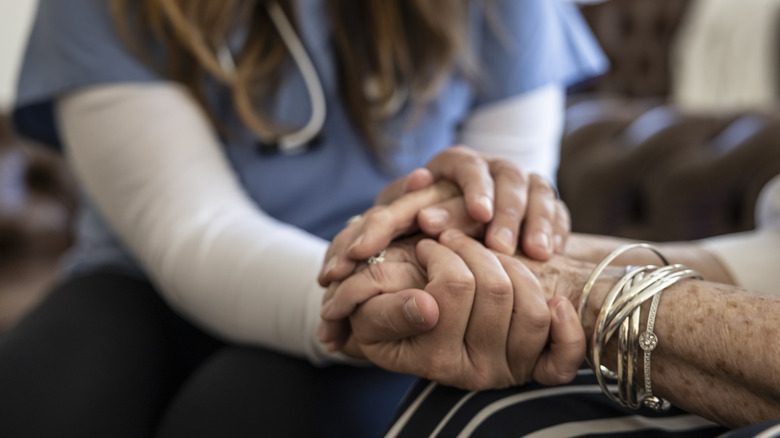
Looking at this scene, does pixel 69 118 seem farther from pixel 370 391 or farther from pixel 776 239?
pixel 776 239

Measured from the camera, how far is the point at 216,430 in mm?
549

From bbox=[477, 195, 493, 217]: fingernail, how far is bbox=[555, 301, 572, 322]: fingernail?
9 cm

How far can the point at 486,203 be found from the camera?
540 mm

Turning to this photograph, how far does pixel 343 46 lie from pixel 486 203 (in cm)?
33

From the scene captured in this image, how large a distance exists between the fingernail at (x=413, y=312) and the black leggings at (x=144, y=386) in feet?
0.49

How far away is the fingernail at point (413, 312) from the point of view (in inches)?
17.9

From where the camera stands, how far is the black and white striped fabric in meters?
0.44

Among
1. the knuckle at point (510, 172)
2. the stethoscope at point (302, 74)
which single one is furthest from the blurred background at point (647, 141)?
the knuckle at point (510, 172)

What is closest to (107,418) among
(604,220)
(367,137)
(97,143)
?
(97,143)

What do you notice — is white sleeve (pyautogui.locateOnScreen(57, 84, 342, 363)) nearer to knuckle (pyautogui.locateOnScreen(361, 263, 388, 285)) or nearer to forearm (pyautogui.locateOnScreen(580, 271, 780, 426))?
knuckle (pyautogui.locateOnScreen(361, 263, 388, 285))

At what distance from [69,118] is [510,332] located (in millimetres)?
486

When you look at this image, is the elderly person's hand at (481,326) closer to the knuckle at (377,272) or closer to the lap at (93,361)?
the knuckle at (377,272)

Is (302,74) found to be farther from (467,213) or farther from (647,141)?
(647,141)

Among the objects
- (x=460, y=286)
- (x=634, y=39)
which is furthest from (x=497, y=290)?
(x=634, y=39)
